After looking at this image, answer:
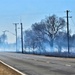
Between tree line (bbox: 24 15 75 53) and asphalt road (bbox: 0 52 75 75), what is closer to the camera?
asphalt road (bbox: 0 52 75 75)

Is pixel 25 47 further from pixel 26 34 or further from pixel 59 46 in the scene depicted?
pixel 59 46

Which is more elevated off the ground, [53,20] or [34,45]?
[53,20]

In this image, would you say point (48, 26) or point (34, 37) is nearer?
point (48, 26)

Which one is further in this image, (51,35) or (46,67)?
(51,35)

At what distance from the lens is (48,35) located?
12206cm

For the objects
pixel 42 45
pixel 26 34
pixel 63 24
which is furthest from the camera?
pixel 26 34

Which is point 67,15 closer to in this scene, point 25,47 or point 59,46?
point 59,46

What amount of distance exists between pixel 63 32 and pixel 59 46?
25.9ft

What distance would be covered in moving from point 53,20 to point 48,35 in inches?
227

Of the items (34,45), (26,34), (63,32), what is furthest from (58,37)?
(26,34)

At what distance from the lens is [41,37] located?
12306 centimetres

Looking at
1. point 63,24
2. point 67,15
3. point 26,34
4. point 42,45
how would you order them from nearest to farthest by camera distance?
point 67,15, point 63,24, point 42,45, point 26,34

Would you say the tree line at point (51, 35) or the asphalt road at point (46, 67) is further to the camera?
the tree line at point (51, 35)

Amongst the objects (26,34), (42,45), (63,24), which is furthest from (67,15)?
(26,34)
